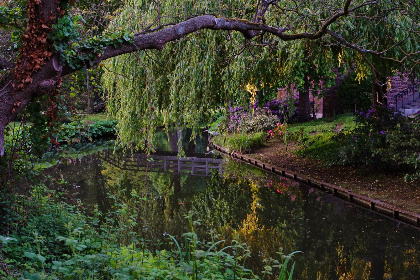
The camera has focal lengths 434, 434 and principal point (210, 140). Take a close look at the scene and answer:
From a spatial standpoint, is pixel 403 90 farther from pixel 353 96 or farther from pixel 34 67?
pixel 34 67

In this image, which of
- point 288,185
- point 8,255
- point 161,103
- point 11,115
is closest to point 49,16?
point 11,115

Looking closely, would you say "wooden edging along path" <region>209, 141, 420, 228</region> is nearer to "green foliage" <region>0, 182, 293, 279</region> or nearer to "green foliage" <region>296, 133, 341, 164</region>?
"green foliage" <region>296, 133, 341, 164</region>

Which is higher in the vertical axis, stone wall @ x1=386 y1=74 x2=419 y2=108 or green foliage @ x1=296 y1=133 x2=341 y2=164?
stone wall @ x1=386 y1=74 x2=419 y2=108

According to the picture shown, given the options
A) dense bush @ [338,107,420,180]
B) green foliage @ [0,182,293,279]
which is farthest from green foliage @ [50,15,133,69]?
dense bush @ [338,107,420,180]

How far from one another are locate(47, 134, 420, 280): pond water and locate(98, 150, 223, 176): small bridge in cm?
7

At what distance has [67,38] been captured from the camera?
180 inches

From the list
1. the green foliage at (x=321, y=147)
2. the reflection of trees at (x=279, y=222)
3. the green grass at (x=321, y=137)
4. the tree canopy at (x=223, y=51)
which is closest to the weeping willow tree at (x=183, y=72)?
the tree canopy at (x=223, y=51)

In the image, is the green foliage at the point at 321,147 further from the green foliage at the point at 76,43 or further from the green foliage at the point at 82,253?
the green foliage at the point at 76,43

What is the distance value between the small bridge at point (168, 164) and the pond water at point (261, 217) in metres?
0.07

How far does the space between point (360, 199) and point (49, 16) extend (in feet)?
26.1

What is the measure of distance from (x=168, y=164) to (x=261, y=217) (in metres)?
6.99

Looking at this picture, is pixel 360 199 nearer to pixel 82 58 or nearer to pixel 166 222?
pixel 166 222

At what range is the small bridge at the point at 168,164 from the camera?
1456cm

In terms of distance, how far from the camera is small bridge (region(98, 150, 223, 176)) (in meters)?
14.6
